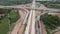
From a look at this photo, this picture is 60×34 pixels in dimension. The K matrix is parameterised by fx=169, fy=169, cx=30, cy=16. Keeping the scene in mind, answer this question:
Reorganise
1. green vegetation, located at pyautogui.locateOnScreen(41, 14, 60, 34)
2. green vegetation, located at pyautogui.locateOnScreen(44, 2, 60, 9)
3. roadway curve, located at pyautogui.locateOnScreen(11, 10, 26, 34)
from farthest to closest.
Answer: green vegetation, located at pyautogui.locateOnScreen(44, 2, 60, 9)
green vegetation, located at pyautogui.locateOnScreen(41, 14, 60, 34)
roadway curve, located at pyautogui.locateOnScreen(11, 10, 26, 34)

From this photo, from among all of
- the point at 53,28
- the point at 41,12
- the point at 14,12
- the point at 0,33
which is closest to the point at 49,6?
the point at 41,12

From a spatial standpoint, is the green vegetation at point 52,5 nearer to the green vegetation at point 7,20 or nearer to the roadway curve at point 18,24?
the roadway curve at point 18,24

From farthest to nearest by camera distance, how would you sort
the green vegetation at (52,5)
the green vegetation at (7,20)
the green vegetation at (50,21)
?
1. the green vegetation at (52,5)
2. the green vegetation at (50,21)
3. the green vegetation at (7,20)

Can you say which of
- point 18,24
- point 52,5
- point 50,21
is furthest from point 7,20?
point 52,5

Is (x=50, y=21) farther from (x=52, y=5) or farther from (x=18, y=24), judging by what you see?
(x=52, y=5)

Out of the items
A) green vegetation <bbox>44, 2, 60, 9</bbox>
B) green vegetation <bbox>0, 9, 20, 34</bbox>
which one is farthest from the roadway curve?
green vegetation <bbox>44, 2, 60, 9</bbox>

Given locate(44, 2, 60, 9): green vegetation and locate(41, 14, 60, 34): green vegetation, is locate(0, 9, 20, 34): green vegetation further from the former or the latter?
locate(44, 2, 60, 9): green vegetation

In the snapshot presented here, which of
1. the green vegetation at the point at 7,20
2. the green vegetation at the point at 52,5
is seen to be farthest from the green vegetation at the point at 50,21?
the green vegetation at the point at 52,5

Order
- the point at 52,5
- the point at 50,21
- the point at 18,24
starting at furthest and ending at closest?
the point at 52,5, the point at 50,21, the point at 18,24

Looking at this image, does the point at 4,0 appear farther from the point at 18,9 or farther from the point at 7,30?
the point at 7,30
